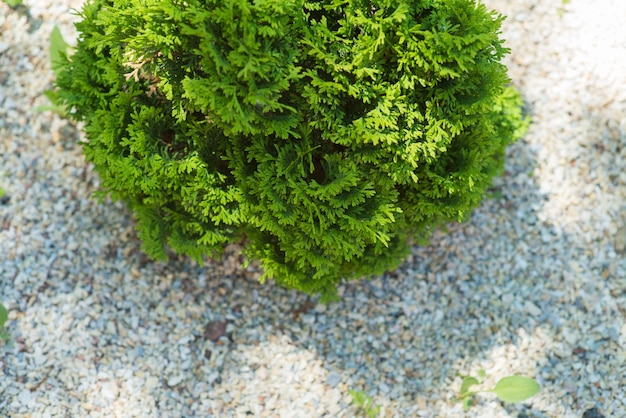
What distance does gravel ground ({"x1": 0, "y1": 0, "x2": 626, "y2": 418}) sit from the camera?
393cm

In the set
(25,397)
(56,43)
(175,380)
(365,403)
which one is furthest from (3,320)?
(365,403)

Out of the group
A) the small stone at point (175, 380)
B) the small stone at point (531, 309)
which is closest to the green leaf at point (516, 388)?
the small stone at point (531, 309)

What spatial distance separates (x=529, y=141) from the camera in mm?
4688

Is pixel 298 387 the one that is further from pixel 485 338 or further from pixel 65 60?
pixel 65 60

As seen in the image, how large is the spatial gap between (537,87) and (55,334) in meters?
4.17

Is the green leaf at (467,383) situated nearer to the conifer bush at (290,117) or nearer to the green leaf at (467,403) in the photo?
the green leaf at (467,403)

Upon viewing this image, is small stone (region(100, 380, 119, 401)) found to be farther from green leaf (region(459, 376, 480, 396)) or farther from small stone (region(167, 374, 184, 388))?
green leaf (region(459, 376, 480, 396))

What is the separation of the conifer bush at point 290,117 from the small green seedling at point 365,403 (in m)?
0.82

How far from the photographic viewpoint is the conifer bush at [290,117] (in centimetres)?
295

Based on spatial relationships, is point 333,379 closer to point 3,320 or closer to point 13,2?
point 3,320

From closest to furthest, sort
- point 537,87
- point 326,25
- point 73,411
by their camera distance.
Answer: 1. point 326,25
2. point 73,411
3. point 537,87

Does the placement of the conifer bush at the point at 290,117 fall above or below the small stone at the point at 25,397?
above

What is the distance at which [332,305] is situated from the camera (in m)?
4.29

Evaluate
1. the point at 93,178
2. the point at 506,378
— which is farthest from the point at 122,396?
the point at 506,378
